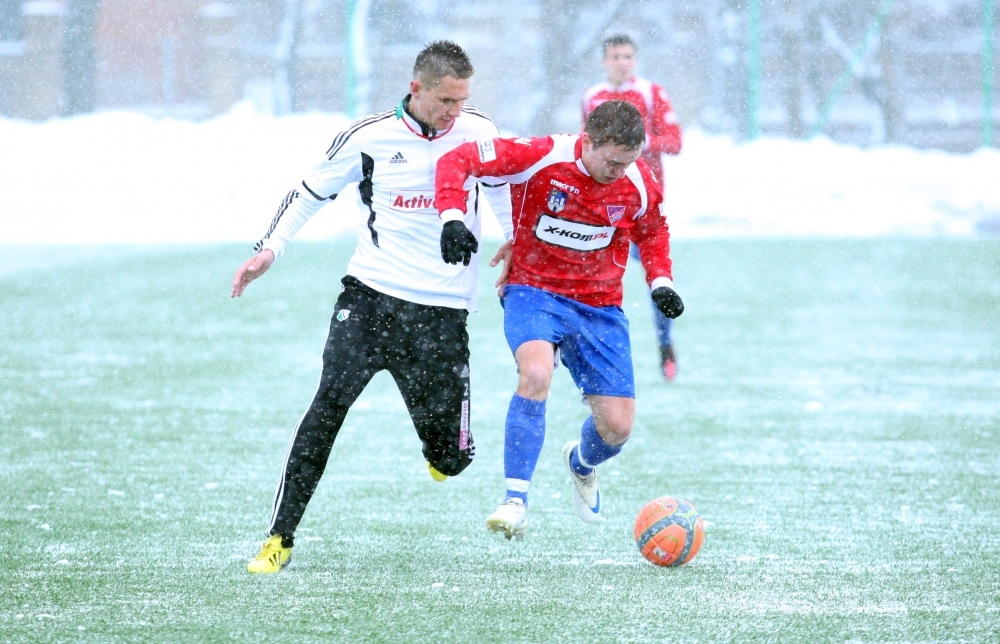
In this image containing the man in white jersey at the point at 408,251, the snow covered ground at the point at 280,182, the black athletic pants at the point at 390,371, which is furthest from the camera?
the snow covered ground at the point at 280,182

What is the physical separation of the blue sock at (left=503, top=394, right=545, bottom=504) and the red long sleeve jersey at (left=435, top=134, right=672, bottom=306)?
1.69 ft

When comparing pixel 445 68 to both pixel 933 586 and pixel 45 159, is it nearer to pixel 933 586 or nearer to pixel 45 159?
pixel 933 586

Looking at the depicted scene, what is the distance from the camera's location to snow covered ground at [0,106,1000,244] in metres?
18.7

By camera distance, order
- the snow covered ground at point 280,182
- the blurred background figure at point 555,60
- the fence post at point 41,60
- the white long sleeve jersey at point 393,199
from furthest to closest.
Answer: the fence post at point 41,60
the blurred background figure at point 555,60
the snow covered ground at point 280,182
the white long sleeve jersey at point 393,199

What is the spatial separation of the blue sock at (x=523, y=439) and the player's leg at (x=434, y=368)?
0.23 metres

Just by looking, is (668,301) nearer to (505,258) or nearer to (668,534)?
(505,258)

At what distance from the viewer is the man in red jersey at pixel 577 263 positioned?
197 inches

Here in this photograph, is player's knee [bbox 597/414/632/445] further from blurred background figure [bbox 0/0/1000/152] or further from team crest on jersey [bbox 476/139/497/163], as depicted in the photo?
blurred background figure [bbox 0/0/1000/152]

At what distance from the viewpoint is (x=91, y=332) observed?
12062 millimetres

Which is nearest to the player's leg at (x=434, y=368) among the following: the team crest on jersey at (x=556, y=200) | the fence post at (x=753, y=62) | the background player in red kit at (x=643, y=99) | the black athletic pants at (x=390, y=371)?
the black athletic pants at (x=390, y=371)

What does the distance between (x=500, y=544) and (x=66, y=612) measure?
183 centimetres

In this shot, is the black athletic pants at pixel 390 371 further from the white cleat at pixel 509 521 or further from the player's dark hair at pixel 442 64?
the player's dark hair at pixel 442 64

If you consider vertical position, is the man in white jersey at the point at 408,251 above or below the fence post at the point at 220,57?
above

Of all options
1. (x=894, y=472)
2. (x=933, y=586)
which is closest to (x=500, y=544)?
(x=933, y=586)
